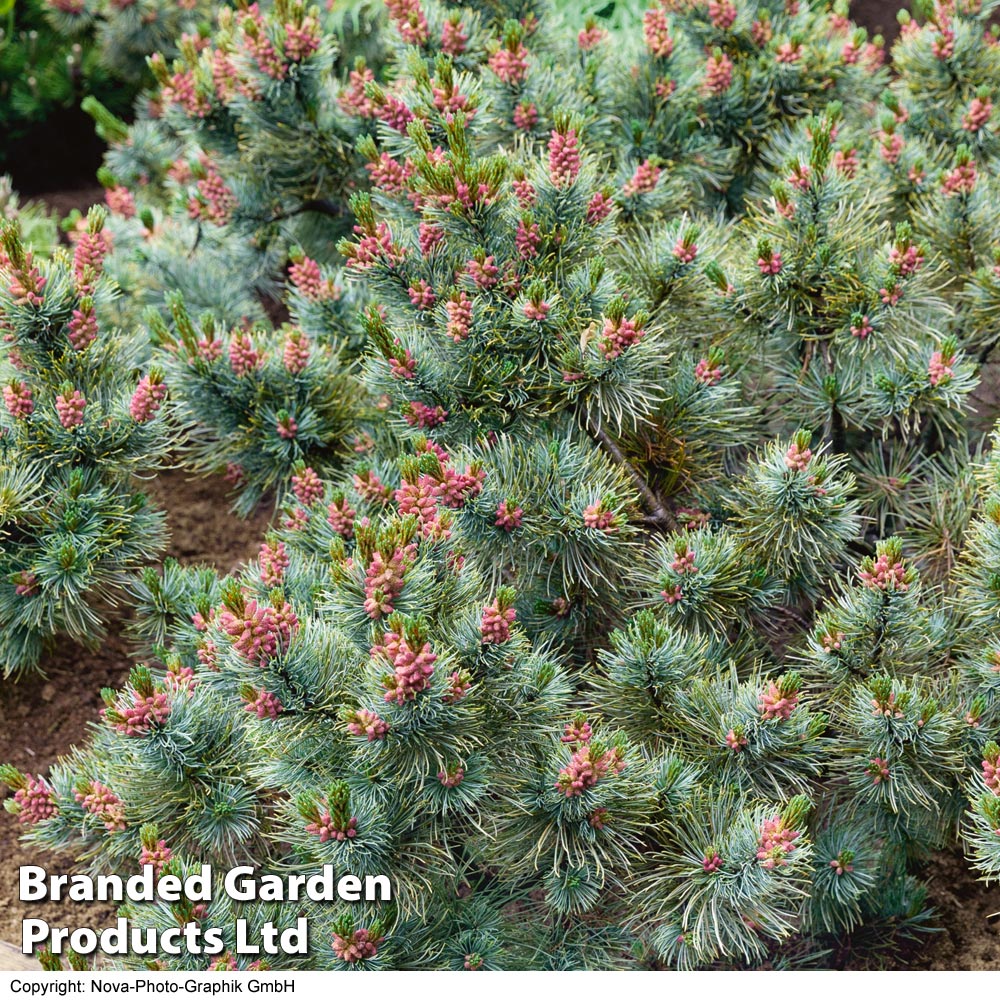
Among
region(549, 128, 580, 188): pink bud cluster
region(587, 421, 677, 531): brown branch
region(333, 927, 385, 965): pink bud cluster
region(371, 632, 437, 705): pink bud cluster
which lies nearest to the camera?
region(371, 632, 437, 705): pink bud cluster

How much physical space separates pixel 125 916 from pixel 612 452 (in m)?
1.14

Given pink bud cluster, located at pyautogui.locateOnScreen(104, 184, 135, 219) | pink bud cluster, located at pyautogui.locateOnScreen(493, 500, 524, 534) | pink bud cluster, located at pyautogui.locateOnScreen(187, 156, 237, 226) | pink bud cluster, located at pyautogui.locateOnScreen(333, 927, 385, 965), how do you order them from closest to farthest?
pink bud cluster, located at pyautogui.locateOnScreen(333, 927, 385, 965), pink bud cluster, located at pyautogui.locateOnScreen(493, 500, 524, 534), pink bud cluster, located at pyautogui.locateOnScreen(187, 156, 237, 226), pink bud cluster, located at pyautogui.locateOnScreen(104, 184, 135, 219)

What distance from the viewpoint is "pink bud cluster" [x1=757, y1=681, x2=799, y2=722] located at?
6.08 ft

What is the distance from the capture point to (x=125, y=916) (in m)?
1.91

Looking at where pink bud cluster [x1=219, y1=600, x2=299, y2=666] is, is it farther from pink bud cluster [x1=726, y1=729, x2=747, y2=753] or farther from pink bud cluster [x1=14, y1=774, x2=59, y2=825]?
pink bud cluster [x1=726, y1=729, x2=747, y2=753]

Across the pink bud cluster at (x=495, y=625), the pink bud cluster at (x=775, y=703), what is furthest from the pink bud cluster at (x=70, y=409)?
the pink bud cluster at (x=775, y=703)

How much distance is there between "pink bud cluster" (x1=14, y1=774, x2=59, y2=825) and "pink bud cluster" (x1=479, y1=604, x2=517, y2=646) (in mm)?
885

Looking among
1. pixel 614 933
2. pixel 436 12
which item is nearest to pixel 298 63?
pixel 436 12

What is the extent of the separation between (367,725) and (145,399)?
0.95 meters

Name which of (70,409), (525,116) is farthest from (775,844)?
(525,116)

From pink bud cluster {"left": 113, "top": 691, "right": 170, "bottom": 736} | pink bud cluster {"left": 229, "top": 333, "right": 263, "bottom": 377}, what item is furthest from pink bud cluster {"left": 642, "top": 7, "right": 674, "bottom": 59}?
pink bud cluster {"left": 113, "top": 691, "right": 170, "bottom": 736}

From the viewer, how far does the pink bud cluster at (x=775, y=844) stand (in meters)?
1.73

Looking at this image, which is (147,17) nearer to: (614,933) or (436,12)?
(436,12)

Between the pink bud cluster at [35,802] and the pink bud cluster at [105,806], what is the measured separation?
0.23ft
